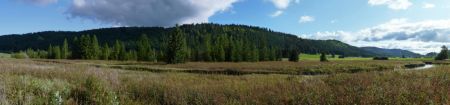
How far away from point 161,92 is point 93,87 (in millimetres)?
1583

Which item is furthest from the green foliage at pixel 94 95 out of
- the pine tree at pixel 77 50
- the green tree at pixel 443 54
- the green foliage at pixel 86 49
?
the green tree at pixel 443 54

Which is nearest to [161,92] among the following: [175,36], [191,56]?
[175,36]

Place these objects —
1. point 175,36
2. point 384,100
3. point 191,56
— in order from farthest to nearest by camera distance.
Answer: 1. point 191,56
2. point 175,36
3. point 384,100

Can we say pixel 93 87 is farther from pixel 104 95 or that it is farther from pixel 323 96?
pixel 323 96

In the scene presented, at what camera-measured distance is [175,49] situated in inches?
2852

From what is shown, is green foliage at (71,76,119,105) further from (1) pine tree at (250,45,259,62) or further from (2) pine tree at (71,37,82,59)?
(1) pine tree at (250,45,259,62)

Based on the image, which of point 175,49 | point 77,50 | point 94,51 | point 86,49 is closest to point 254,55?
point 175,49

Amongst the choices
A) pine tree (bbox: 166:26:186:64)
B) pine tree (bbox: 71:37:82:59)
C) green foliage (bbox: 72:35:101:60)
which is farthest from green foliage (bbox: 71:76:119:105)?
pine tree (bbox: 71:37:82:59)

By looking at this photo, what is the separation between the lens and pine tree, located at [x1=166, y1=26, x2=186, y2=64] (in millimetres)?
72113

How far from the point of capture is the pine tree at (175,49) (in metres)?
72.1

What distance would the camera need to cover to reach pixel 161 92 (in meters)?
8.73

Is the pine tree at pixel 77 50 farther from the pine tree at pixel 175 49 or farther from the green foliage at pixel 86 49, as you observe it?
the pine tree at pixel 175 49

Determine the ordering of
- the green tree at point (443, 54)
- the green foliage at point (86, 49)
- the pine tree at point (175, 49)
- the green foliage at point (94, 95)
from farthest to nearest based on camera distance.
Result: the green tree at point (443, 54), the green foliage at point (86, 49), the pine tree at point (175, 49), the green foliage at point (94, 95)

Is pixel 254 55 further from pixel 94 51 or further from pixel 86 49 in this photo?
pixel 86 49
